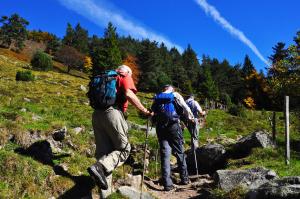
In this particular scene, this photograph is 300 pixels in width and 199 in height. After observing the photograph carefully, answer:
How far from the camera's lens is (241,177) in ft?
28.8

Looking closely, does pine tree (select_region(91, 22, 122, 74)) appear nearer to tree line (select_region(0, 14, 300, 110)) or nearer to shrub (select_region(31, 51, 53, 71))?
tree line (select_region(0, 14, 300, 110))

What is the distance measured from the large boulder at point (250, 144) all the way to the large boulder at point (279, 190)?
16.8ft

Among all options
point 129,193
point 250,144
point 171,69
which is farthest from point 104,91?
point 171,69

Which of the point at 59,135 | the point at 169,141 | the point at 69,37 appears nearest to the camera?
the point at 169,141

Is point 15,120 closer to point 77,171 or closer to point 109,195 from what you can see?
point 77,171

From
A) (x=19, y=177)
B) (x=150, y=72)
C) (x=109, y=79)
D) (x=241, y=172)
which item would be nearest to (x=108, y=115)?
(x=109, y=79)

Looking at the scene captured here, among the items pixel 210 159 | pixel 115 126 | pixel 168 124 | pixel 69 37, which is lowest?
pixel 210 159

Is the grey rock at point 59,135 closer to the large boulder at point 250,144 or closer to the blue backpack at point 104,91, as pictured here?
the blue backpack at point 104,91

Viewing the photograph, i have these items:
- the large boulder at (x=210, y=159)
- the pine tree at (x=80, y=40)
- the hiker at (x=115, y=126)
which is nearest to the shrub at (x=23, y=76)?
the large boulder at (x=210, y=159)

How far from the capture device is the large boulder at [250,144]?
12.6 metres

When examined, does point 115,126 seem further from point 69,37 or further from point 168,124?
point 69,37

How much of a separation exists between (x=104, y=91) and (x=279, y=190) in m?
3.55

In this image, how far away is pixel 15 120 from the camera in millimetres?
11422

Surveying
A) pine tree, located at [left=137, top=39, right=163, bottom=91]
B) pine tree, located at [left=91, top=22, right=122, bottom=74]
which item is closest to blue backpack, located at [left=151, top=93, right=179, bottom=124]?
pine tree, located at [left=91, top=22, right=122, bottom=74]
